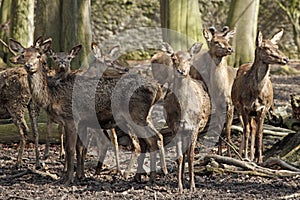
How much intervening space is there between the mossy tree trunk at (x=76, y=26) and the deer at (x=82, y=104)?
13.2 ft

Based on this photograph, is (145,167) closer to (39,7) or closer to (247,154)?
(247,154)

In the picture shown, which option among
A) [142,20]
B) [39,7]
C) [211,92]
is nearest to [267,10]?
[142,20]

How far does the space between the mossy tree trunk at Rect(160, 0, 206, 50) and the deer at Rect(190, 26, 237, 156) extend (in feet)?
5.81

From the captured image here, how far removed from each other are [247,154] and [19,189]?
135 inches

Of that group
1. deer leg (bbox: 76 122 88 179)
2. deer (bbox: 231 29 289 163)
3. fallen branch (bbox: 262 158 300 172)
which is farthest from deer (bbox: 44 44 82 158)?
fallen branch (bbox: 262 158 300 172)

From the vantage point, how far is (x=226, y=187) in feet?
26.4

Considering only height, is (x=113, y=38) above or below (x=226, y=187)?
above

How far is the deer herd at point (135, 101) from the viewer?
8086 mm

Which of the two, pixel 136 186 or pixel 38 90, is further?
pixel 38 90

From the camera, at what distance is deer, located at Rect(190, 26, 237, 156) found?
34.3 feet

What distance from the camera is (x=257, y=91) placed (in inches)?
370

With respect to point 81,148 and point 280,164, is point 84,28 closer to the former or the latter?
point 81,148

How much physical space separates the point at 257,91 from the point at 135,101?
1919mm

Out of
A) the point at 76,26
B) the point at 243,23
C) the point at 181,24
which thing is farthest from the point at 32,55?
the point at 243,23
